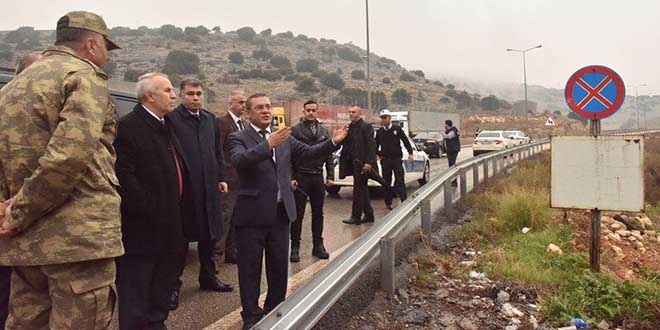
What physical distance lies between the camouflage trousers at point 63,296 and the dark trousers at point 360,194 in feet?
17.9

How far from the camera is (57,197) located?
2.27 metres

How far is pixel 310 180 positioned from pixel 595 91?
3.24 m

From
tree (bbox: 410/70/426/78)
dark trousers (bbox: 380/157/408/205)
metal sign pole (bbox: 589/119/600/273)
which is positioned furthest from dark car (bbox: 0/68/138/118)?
tree (bbox: 410/70/426/78)

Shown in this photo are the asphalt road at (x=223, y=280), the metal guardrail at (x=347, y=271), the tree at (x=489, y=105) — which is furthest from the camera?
the tree at (x=489, y=105)

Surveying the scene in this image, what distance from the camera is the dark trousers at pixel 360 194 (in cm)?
774

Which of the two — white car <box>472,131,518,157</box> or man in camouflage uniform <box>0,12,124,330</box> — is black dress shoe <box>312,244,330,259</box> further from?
white car <box>472,131,518,157</box>

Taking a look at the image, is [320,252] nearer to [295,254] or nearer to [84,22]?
[295,254]

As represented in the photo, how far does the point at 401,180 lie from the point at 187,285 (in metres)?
4.74

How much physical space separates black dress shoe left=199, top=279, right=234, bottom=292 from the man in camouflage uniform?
2394 millimetres

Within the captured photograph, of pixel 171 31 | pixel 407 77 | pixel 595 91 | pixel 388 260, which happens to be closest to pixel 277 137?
pixel 388 260

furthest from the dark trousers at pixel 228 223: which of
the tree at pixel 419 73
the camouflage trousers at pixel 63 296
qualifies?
the tree at pixel 419 73

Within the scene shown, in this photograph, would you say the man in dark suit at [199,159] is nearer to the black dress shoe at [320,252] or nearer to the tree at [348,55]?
the black dress shoe at [320,252]

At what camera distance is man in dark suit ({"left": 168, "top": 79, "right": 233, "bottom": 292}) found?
360 centimetres

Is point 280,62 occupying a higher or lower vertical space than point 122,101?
higher
